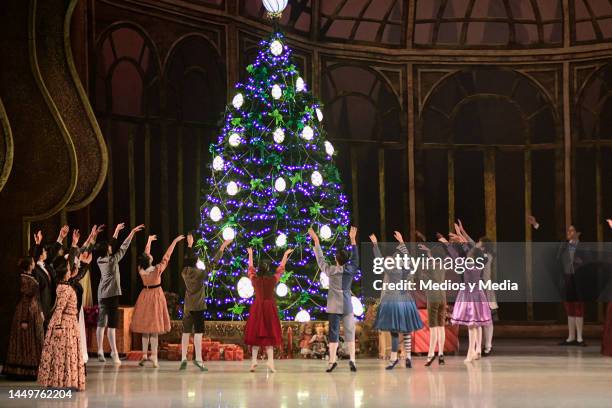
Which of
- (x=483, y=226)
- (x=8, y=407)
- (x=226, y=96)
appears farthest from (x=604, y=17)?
(x=8, y=407)

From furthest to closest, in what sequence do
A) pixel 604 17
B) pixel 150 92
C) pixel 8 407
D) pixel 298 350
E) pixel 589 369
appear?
pixel 604 17 < pixel 150 92 < pixel 298 350 < pixel 589 369 < pixel 8 407

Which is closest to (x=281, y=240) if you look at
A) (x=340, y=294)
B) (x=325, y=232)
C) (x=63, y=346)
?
(x=325, y=232)

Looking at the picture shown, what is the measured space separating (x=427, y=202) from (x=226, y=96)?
4245 mm

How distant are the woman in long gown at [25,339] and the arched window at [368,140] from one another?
818 centimetres

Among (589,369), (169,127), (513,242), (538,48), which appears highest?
(538,48)

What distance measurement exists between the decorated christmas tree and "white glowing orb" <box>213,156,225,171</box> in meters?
0.01

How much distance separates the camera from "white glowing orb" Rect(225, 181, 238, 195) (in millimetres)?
14531

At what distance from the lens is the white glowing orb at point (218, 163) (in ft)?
48.3

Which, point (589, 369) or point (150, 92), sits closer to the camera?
point (589, 369)

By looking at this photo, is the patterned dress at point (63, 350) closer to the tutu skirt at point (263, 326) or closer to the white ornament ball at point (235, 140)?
the tutu skirt at point (263, 326)

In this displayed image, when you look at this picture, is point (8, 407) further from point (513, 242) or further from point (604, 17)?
point (604, 17)

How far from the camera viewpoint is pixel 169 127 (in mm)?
16438

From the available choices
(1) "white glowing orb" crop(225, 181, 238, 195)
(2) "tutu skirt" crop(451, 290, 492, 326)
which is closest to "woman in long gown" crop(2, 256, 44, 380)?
(1) "white glowing orb" crop(225, 181, 238, 195)

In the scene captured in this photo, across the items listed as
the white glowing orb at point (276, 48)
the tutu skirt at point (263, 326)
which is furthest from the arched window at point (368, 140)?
the tutu skirt at point (263, 326)
